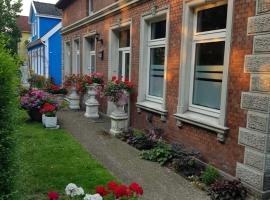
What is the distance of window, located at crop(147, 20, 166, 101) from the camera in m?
7.30

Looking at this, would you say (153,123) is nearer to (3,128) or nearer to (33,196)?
(33,196)

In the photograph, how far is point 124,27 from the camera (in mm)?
9336

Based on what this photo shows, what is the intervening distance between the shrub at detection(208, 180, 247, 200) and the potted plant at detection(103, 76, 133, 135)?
3.97 metres

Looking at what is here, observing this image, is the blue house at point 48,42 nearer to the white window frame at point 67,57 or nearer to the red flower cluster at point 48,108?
the white window frame at point 67,57

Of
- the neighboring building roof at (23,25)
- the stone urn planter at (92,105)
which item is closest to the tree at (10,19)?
the neighboring building roof at (23,25)

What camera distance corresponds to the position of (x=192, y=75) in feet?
19.6

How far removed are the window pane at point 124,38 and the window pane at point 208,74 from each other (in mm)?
4066

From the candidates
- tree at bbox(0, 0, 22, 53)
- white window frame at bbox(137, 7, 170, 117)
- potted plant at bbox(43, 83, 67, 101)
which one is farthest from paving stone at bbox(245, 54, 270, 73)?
tree at bbox(0, 0, 22, 53)

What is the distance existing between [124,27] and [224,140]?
5.69 m

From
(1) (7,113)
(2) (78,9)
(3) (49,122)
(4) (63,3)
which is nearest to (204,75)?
(1) (7,113)

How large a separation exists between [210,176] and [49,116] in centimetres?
550

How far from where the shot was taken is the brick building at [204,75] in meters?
4.29

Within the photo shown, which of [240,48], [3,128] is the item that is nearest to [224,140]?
[240,48]

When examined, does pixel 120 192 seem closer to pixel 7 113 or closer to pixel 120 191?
pixel 120 191
